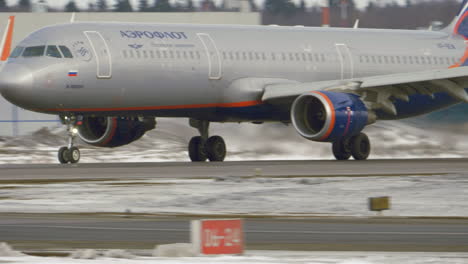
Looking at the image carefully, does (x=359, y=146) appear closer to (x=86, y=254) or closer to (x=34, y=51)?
(x=34, y=51)

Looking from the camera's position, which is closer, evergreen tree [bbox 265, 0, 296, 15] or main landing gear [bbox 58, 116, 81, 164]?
main landing gear [bbox 58, 116, 81, 164]

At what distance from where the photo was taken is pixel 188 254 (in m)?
12.0

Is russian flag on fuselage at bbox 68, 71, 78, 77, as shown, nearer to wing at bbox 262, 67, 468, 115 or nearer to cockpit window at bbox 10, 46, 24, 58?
cockpit window at bbox 10, 46, 24, 58

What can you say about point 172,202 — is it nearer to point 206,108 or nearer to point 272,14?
point 206,108

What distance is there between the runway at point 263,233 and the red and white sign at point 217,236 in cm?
106

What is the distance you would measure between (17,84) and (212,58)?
614 cm

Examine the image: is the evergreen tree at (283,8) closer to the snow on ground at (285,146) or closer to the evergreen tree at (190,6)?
the evergreen tree at (190,6)

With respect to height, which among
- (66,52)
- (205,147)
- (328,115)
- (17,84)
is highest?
(66,52)

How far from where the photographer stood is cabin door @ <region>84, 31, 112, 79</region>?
30016mm

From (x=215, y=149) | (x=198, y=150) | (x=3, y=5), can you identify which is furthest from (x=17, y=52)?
(x=3, y=5)

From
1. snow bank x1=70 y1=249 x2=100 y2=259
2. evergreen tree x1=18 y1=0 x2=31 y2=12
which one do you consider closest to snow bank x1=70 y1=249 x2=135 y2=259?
snow bank x1=70 y1=249 x2=100 y2=259

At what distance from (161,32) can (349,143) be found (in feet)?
21.2

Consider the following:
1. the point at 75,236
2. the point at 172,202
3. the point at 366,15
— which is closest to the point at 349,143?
the point at 172,202

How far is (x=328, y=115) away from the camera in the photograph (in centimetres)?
3017
